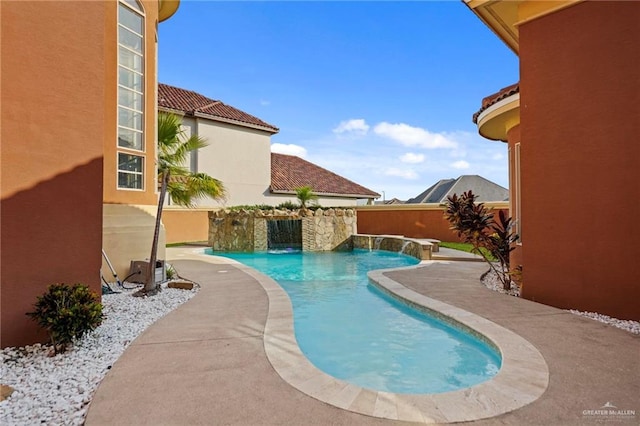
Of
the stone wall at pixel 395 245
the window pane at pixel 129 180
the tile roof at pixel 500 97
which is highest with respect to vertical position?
the tile roof at pixel 500 97

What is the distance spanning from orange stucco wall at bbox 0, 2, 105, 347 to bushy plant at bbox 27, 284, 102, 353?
1.57ft

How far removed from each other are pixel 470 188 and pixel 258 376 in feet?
104

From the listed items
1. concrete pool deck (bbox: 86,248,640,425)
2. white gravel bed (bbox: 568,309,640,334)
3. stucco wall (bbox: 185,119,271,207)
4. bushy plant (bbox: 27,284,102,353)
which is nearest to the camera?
concrete pool deck (bbox: 86,248,640,425)

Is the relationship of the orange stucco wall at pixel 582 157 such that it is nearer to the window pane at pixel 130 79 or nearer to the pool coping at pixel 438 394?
the pool coping at pixel 438 394

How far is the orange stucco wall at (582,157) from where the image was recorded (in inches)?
276

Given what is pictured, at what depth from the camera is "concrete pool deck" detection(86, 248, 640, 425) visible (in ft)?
11.9

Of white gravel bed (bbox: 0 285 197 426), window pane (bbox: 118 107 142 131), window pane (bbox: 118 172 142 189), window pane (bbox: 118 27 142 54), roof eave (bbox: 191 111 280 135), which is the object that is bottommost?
white gravel bed (bbox: 0 285 197 426)

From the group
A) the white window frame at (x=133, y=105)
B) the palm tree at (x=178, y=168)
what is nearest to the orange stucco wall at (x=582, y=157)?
the palm tree at (x=178, y=168)

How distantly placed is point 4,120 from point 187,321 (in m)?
4.43

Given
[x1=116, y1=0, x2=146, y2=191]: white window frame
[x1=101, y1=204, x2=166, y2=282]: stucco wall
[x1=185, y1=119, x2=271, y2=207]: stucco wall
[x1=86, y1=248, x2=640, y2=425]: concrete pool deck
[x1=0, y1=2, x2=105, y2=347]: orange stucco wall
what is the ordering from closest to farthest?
[x1=86, y1=248, x2=640, y2=425]: concrete pool deck
[x1=0, y1=2, x2=105, y2=347]: orange stucco wall
[x1=101, y1=204, x2=166, y2=282]: stucco wall
[x1=116, y1=0, x2=146, y2=191]: white window frame
[x1=185, y1=119, x2=271, y2=207]: stucco wall

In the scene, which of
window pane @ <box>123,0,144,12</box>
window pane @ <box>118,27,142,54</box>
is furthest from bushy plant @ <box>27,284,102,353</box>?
window pane @ <box>123,0,144,12</box>

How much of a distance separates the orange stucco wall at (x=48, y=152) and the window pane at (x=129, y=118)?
4.09 metres

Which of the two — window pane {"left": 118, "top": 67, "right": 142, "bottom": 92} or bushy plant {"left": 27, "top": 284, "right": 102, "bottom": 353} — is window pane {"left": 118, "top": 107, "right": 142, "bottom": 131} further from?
bushy plant {"left": 27, "top": 284, "right": 102, "bottom": 353}

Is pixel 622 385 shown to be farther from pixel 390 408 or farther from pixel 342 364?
pixel 342 364
